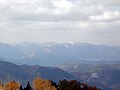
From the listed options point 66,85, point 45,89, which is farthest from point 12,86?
point 66,85

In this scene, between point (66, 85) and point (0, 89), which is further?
point (66, 85)

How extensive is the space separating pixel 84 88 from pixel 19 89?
4127cm

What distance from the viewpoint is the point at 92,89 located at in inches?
7564

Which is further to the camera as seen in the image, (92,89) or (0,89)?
(92,89)

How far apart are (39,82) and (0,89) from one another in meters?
23.8

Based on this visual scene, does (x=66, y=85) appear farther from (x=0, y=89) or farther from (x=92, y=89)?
(x=0, y=89)

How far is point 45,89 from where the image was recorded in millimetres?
181750

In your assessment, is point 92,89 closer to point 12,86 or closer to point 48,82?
point 48,82

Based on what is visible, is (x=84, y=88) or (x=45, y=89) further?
(x=84, y=88)

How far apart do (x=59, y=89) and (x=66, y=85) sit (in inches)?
205

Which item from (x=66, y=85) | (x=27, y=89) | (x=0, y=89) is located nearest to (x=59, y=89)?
(x=66, y=85)

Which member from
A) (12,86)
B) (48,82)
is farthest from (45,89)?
(12,86)

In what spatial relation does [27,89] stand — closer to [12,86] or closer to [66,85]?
[12,86]

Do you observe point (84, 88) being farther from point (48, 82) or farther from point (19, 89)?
point (19, 89)
